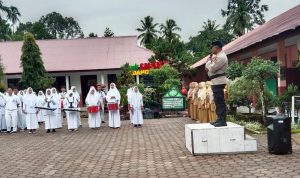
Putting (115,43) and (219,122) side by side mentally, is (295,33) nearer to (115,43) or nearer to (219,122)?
(219,122)

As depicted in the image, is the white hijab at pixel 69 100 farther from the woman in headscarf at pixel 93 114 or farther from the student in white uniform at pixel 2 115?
the student in white uniform at pixel 2 115

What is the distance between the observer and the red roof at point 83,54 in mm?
34406

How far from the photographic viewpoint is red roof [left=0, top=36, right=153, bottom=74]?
34406mm

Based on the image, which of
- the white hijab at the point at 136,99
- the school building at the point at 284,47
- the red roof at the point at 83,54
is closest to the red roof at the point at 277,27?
the school building at the point at 284,47

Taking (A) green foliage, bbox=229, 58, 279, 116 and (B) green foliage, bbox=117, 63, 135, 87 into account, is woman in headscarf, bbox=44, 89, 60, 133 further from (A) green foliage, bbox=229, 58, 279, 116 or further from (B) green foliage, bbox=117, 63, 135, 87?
(B) green foliage, bbox=117, 63, 135, 87

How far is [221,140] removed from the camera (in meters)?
9.56

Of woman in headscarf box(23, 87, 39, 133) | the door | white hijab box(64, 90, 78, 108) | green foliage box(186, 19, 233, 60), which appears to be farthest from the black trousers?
green foliage box(186, 19, 233, 60)

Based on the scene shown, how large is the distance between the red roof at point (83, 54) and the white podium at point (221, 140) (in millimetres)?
24422

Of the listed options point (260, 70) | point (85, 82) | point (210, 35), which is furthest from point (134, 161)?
point (210, 35)

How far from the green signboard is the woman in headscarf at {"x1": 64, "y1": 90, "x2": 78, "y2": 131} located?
6877mm

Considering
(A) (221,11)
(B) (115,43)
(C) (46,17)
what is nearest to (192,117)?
(B) (115,43)

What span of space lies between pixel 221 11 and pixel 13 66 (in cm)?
3279

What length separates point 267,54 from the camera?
2272 cm

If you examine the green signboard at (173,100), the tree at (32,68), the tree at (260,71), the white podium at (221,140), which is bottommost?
the white podium at (221,140)
